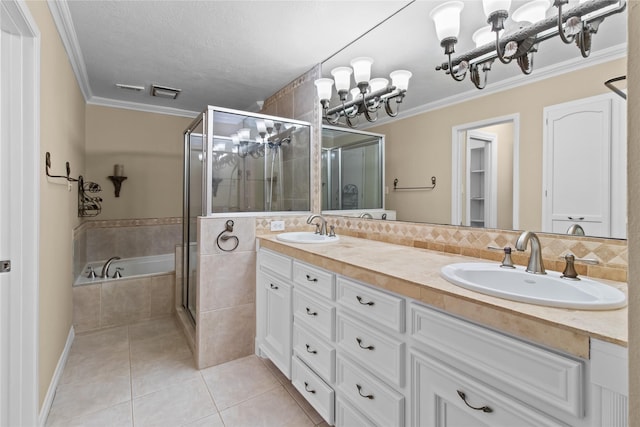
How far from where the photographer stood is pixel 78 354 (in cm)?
223

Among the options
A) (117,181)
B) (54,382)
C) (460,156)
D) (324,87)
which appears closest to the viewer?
(460,156)

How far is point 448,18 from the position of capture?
4.84 feet

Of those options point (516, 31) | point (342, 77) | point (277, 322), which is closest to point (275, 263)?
point (277, 322)

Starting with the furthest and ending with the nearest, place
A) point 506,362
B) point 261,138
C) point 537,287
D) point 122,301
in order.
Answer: point 122,301
point 261,138
point 537,287
point 506,362

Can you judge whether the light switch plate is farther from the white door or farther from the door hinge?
the white door

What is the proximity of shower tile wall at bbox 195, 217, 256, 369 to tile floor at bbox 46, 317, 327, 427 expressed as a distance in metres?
0.11

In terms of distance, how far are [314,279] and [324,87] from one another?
A: 144cm

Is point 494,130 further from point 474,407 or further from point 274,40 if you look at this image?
point 274,40

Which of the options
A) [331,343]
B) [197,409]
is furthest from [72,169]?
[331,343]

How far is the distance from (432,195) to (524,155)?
486mm

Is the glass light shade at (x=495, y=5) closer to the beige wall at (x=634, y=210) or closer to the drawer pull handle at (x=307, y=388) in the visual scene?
the beige wall at (x=634, y=210)

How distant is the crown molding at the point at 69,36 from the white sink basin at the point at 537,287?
243 cm

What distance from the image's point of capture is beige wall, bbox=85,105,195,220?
3438 millimetres

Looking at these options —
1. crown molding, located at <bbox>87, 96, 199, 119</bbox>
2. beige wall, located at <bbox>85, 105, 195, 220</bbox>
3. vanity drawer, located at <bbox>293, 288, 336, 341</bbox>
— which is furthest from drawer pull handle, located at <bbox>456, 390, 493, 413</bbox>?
crown molding, located at <bbox>87, 96, 199, 119</bbox>
